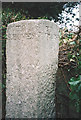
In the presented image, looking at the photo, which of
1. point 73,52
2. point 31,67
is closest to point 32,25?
point 31,67

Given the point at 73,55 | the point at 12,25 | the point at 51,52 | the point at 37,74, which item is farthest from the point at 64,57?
the point at 12,25

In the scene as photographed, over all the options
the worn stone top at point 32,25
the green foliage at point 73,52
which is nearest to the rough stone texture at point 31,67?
the worn stone top at point 32,25

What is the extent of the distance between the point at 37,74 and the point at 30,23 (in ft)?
1.56

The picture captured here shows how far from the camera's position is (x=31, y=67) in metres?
1.21

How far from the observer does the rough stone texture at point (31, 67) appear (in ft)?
3.93

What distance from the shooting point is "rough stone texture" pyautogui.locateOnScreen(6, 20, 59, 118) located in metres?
1.20

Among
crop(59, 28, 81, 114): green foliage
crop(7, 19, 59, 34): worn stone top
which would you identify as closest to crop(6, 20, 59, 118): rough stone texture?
crop(7, 19, 59, 34): worn stone top

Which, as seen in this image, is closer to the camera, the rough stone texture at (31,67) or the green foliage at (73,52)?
the rough stone texture at (31,67)

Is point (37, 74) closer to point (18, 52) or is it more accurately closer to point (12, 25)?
point (18, 52)

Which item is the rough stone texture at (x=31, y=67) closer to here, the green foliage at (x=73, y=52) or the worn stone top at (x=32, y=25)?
the worn stone top at (x=32, y=25)

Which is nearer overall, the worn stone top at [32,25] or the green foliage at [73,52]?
the worn stone top at [32,25]

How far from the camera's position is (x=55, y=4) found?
165 inches

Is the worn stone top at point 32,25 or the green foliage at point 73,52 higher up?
the worn stone top at point 32,25

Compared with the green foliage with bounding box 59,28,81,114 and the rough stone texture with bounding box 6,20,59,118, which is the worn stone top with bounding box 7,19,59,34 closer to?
the rough stone texture with bounding box 6,20,59,118
